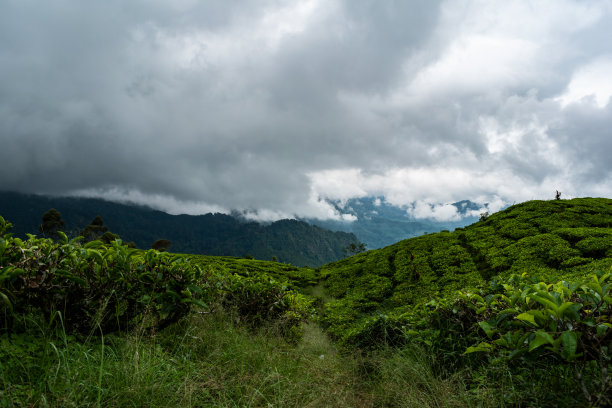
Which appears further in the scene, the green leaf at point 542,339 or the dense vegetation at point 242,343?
the dense vegetation at point 242,343

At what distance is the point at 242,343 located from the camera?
423cm

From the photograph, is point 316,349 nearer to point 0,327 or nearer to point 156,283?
point 156,283

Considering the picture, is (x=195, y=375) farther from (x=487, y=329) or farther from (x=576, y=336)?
(x=576, y=336)

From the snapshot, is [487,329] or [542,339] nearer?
[542,339]

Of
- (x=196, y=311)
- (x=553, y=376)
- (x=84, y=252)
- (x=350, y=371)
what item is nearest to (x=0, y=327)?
(x=84, y=252)

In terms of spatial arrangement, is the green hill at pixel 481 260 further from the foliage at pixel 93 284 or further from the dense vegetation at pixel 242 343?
the foliage at pixel 93 284

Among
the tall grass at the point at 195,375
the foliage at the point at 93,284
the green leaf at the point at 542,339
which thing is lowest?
the tall grass at the point at 195,375

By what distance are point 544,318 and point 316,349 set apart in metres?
4.56

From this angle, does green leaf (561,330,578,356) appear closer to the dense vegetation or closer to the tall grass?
the dense vegetation

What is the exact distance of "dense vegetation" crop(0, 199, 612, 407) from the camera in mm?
2500

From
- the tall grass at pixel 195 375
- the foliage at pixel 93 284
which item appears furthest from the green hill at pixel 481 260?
the foliage at pixel 93 284


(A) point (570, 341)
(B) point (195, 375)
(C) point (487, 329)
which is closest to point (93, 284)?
(B) point (195, 375)

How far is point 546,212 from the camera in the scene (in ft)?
52.0

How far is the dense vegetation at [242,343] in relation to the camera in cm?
250
